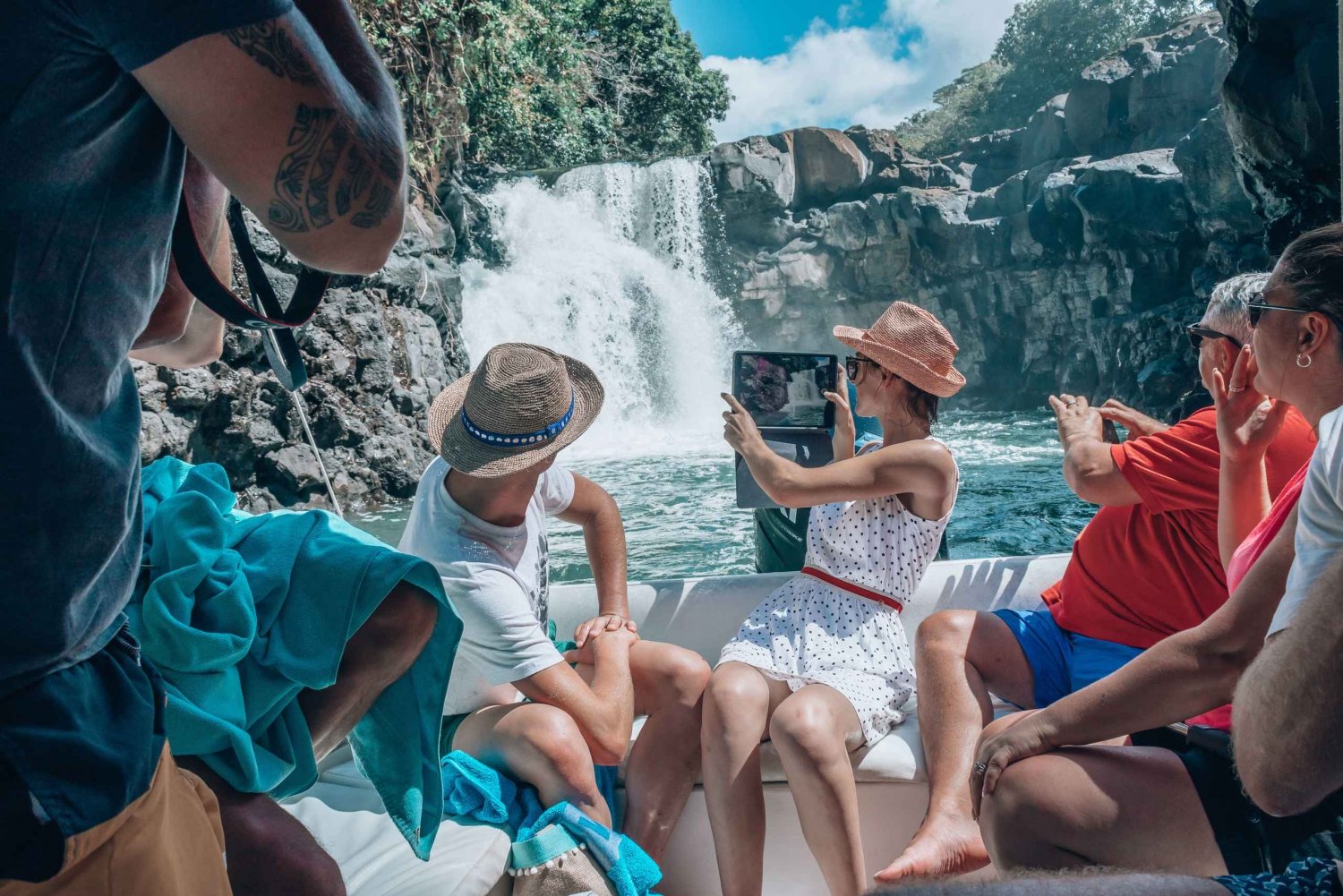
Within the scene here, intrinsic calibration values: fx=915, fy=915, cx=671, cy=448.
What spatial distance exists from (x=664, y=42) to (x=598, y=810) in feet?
85.0

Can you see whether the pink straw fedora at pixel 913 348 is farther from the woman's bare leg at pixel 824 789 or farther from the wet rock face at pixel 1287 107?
the wet rock face at pixel 1287 107

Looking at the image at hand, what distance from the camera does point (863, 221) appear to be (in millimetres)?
21422

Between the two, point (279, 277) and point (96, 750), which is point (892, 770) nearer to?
Result: point (96, 750)

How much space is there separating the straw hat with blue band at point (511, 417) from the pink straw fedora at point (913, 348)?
0.79 meters

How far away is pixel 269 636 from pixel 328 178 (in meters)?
0.72

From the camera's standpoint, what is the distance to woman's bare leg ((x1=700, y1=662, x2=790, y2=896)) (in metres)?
1.80

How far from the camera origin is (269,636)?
1218 mm

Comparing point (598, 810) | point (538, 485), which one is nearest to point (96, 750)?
point (598, 810)

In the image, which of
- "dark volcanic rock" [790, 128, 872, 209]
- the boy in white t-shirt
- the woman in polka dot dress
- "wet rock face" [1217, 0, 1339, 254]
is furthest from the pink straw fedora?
"dark volcanic rock" [790, 128, 872, 209]

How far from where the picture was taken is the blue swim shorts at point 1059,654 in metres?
1.91

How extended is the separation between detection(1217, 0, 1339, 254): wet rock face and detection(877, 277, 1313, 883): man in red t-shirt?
8.59 m

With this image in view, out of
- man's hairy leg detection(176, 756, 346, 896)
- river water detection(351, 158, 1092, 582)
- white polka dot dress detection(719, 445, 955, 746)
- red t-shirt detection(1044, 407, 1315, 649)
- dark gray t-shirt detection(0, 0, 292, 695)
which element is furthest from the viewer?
river water detection(351, 158, 1092, 582)

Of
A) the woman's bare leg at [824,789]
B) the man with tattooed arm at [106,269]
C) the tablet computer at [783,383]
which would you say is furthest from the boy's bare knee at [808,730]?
the man with tattooed arm at [106,269]

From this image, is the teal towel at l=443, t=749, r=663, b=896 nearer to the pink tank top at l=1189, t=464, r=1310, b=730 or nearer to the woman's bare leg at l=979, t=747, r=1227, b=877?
the woman's bare leg at l=979, t=747, r=1227, b=877
